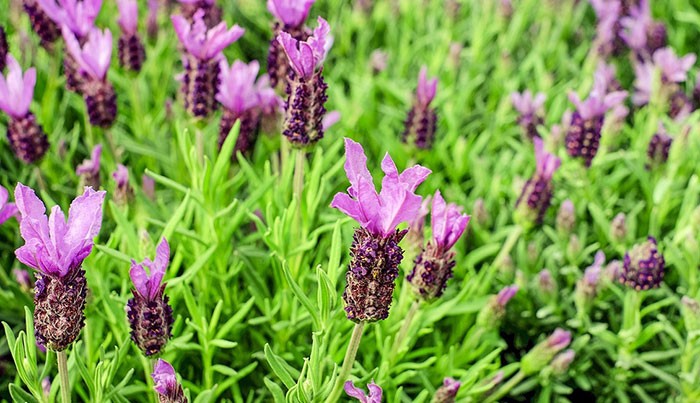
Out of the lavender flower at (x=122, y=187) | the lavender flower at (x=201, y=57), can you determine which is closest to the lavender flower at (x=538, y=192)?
the lavender flower at (x=201, y=57)

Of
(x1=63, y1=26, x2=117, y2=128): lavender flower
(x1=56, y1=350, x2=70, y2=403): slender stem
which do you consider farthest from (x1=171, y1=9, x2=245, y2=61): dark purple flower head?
(x1=56, y1=350, x2=70, y2=403): slender stem

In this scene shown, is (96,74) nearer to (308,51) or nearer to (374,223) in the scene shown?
(308,51)

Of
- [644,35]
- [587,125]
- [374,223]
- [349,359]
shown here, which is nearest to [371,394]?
[349,359]

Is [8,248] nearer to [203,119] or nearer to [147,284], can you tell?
[203,119]

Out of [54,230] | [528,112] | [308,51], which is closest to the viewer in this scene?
[54,230]

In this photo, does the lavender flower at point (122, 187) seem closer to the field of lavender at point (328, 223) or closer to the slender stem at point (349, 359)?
the field of lavender at point (328, 223)

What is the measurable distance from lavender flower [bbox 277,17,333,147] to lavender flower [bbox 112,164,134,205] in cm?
43

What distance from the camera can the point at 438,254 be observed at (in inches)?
49.9

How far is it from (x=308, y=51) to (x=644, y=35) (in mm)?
1720

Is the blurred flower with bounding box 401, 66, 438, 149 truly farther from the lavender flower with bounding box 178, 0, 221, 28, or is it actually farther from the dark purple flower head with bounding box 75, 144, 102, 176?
the dark purple flower head with bounding box 75, 144, 102, 176

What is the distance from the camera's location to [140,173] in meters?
2.12

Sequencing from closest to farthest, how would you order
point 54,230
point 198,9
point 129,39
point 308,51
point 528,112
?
point 54,230
point 308,51
point 198,9
point 129,39
point 528,112

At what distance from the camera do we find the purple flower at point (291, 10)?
1438 millimetres

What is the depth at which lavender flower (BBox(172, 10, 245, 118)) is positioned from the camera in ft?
4.97
